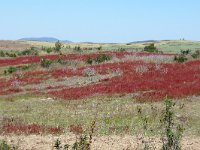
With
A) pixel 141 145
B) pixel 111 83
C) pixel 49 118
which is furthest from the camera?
pixel 111 83

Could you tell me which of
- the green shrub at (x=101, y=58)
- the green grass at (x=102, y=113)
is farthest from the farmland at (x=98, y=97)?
the green shrub at (x=101, y=58)

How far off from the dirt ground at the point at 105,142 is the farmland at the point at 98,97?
336 mm

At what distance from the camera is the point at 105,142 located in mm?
16766

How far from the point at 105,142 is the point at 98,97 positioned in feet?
40.4

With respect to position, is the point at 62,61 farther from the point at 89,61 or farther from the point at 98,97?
the point at 98,97

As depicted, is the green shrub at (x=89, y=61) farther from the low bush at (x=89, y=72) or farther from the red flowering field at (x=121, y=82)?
the low bush at (x=89, y=72)

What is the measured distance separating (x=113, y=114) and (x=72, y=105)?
4.39 metres

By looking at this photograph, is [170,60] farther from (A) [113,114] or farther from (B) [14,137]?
(B) [14,137]

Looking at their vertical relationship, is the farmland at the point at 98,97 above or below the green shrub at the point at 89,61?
below

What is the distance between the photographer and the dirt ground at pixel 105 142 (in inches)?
627

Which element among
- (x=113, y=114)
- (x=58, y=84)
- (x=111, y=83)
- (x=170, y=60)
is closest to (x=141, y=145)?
(x=113, y=114)

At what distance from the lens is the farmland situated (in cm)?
1984

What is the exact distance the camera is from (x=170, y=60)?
4862 centimetres

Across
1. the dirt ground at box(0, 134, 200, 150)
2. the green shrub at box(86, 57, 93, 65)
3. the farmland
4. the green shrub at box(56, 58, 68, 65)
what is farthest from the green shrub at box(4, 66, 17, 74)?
the dirt ground at box(0, 134, 200, 150)
